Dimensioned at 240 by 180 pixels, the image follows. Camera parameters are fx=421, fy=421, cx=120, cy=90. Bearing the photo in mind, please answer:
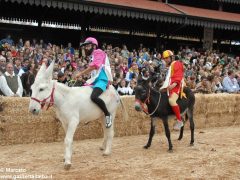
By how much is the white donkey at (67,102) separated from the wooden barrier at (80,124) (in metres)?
2.04

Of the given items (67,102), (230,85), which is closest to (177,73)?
(67,102)

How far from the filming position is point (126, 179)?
736 centimetres

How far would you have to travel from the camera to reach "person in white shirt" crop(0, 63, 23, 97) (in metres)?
11.1

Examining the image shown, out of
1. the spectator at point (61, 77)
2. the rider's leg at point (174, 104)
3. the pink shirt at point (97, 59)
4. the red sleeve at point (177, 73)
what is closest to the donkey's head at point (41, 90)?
the pink shirt at point (97, 59)

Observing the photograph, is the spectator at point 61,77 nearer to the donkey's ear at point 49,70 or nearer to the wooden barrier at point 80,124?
the wooden barrier at point 80,124

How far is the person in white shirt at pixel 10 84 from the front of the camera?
36.3 feet

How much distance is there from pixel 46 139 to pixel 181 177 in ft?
14.8

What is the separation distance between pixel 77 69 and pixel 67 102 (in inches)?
227

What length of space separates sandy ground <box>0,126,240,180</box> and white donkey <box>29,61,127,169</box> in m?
0.48

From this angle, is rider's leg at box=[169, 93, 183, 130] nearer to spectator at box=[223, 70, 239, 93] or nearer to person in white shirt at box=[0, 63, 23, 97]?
person in white shirt at box=[0, 63, 23, 97]

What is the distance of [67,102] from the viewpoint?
8.45m

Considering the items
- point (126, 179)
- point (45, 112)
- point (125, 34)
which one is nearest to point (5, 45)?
point (45, 112)

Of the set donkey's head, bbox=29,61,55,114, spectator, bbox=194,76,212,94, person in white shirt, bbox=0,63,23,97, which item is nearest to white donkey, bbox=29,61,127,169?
donkey's head, bbox=29,61,55,114

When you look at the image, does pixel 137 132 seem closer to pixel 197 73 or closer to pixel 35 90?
pixel 35 90
